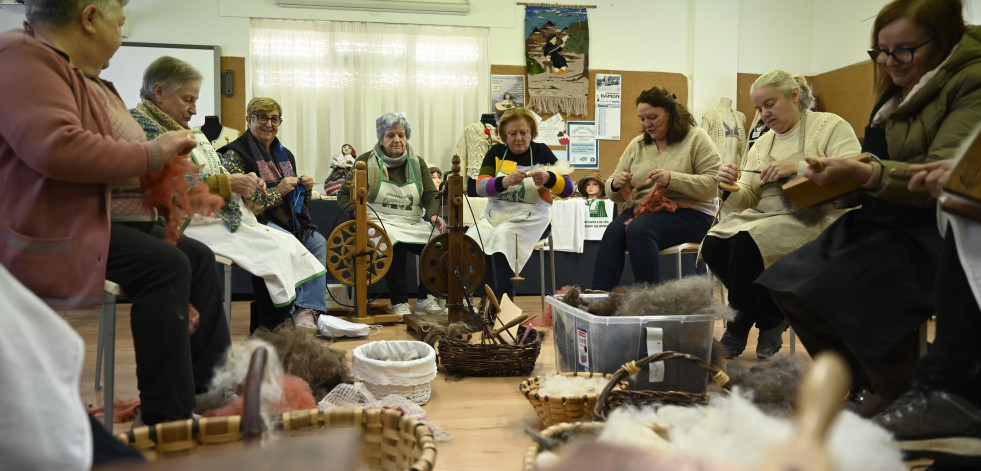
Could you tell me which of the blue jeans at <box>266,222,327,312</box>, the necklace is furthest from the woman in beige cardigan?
the necklace

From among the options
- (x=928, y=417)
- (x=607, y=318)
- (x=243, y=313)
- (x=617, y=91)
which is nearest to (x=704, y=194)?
(x=607, y=318)

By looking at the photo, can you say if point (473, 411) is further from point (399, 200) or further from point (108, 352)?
point (399, 200)

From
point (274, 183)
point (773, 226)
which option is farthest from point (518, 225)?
point (773, 226)

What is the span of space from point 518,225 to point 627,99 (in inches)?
171

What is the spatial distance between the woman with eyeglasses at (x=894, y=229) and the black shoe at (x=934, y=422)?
1.11ft

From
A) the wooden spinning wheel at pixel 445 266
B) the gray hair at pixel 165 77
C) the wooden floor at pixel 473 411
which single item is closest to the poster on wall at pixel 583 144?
the wooden spinning wheel at pixel 445 266

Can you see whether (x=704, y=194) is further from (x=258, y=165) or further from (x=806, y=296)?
(x=258, y=165)

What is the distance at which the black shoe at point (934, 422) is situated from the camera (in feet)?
3.70

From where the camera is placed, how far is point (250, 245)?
9.76 ft

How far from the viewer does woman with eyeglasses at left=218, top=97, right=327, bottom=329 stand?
342 centimetres

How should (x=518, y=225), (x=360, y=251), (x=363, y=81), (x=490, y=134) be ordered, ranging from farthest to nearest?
(x=363, y=81)
(x=490, y=134)
(x=518, y=225)
(x=360, y=251)

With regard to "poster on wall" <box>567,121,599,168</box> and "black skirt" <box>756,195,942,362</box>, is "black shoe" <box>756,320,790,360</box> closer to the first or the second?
"black skirt" <box>756,195,942,362</box>

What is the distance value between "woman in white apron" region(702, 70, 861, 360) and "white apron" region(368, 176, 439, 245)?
1.97 meters

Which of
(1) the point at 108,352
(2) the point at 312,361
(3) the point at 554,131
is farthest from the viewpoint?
(3) the point at 554,131
